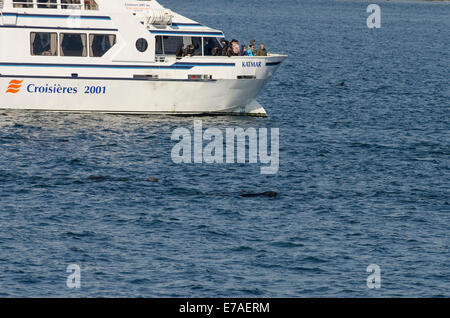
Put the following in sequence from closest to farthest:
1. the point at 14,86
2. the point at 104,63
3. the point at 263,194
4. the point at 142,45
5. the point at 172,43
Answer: the point at 263,194 < the point at 14,86 < the point at 104,63 < the point at 142,45 < the point at 172,43

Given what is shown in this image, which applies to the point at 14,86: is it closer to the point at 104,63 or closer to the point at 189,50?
the point at 104,63

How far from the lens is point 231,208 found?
38.9 meters

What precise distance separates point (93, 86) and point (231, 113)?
29.7 ft

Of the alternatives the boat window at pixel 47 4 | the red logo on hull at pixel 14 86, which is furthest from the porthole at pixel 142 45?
the red logo on hull at pixel 14 86

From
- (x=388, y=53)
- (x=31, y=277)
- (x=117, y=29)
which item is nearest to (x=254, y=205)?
(x=31, y=277)

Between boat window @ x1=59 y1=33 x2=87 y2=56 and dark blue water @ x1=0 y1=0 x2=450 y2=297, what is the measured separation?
153 inches

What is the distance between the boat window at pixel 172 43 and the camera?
55.7 meters

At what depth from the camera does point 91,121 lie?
5425 cm

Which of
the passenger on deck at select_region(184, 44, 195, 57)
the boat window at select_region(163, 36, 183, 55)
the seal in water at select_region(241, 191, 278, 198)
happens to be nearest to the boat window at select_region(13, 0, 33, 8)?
the boat window at select_region(163, 36, 183, 55)

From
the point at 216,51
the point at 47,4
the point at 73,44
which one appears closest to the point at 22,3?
the point at 47,4

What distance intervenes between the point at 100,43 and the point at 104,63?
4.68 feet
